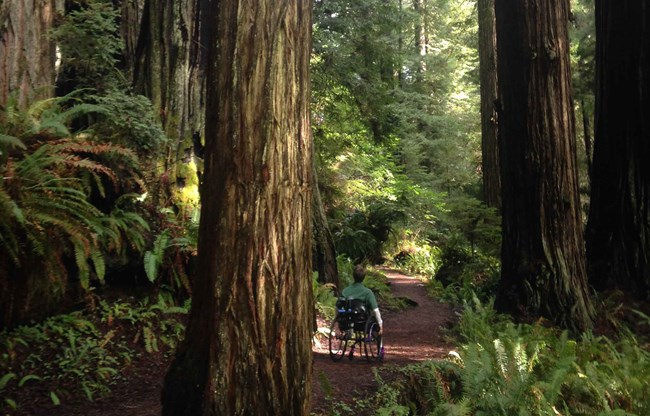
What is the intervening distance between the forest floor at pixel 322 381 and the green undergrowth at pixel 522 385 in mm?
276

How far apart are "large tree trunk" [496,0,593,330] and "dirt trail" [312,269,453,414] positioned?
4.82ft

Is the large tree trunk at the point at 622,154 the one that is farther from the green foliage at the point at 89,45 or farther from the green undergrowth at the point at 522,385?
the green foliage at the point at 89,45

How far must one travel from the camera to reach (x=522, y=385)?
4.25m

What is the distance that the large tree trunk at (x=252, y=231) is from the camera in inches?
134

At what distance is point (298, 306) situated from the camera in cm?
354

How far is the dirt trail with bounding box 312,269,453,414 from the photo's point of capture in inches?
201

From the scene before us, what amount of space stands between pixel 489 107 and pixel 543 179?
296 inches

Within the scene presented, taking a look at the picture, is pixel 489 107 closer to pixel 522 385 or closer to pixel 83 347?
pixel 522 385

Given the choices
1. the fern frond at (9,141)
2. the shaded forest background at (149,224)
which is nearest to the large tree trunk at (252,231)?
the shaded forest background at (149,224)

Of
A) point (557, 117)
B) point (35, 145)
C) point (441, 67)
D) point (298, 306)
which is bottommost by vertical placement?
point (298, 306)

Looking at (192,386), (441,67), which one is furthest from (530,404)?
(441,67)

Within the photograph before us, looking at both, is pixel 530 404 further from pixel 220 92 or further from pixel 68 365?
pixel 68 365

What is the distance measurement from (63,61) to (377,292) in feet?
25.5

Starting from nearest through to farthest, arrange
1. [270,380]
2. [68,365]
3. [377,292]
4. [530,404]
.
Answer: [270,380] → [530,404] → [68,365] → [377,292]
